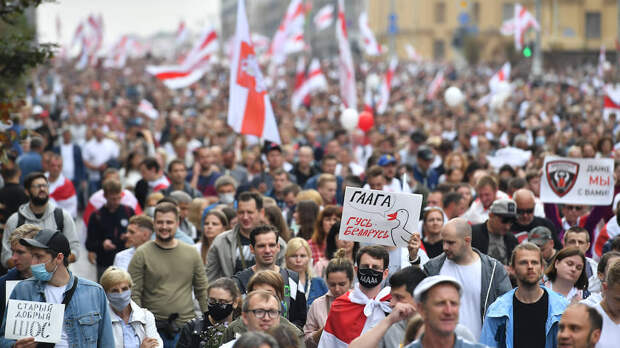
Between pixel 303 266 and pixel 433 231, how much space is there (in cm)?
156

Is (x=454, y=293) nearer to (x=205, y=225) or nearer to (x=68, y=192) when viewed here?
(x=205, y=225)

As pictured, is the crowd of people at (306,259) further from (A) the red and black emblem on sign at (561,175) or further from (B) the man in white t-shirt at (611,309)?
(A) the red and black emblem on sign at (561,175)

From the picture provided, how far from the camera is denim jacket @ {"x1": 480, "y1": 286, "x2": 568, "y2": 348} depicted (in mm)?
6160

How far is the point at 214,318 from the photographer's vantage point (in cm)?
640

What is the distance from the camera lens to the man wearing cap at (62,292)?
→ 5.99 meters

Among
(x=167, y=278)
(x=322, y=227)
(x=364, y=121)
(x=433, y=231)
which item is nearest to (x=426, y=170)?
(x=364, y=121)

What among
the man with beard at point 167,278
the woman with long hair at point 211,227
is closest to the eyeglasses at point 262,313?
the man with beard at point 167,278

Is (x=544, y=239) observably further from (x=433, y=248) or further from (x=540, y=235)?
(x=433, y=248)

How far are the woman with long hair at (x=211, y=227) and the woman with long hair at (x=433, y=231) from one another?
1863 millimetres

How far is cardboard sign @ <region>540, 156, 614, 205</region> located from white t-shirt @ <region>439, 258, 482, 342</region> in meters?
3.64

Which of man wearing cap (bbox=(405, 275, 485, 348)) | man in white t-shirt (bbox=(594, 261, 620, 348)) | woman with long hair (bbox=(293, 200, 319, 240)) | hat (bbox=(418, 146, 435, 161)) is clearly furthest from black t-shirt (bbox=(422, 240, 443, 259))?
hat (bbox=(418, 146, 435, 161))

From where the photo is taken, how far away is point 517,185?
437 inches

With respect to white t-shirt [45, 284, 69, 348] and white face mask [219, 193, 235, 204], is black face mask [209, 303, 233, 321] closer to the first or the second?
white t-shirt [45, 284, 69, 348]

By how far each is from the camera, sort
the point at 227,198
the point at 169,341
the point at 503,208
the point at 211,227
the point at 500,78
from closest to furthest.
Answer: the point at 169,341, the point at 503,208, the point at 211,227, the point at 227,198, the point at 500,78
